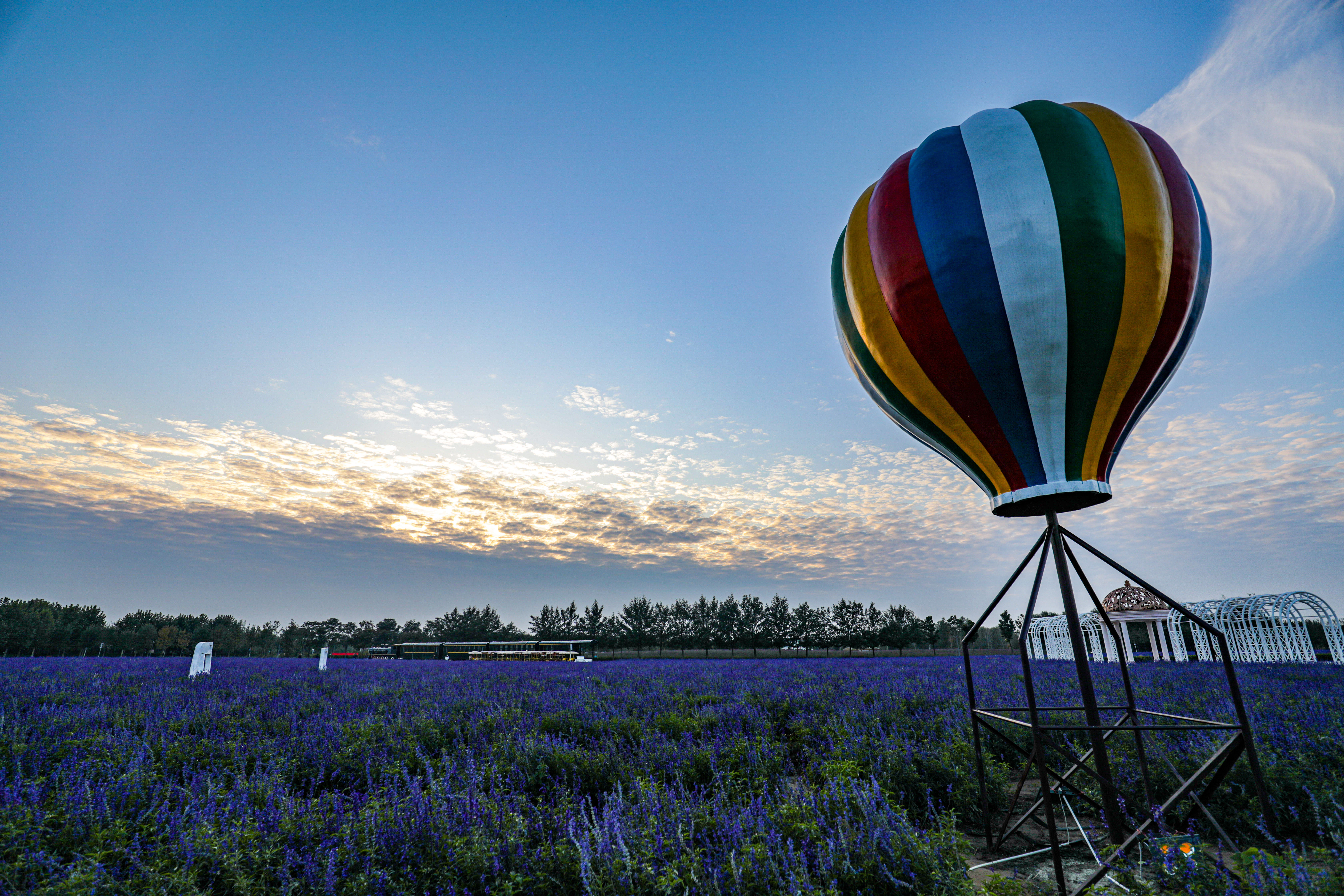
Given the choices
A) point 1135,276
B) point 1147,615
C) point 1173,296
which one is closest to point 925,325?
point 1135,276

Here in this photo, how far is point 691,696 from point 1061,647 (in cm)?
2541

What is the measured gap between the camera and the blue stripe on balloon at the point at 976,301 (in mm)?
3604

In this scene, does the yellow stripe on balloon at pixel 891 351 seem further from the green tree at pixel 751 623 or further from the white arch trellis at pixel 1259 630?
the green tree at pixel 751 623

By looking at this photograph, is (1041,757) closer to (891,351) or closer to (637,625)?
(891,351)

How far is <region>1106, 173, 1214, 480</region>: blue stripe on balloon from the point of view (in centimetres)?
382

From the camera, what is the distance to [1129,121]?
13.2ft

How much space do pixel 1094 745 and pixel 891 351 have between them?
2791 mm

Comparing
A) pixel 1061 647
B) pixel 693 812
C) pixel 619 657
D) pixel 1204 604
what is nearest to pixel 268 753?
pixel 693 812

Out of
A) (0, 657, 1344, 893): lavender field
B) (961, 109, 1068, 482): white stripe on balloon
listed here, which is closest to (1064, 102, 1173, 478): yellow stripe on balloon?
(961, 109, 1068, 482): white stripe on balloon

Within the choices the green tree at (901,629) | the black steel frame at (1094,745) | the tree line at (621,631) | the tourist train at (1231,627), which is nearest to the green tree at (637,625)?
the tree line at (621,631)

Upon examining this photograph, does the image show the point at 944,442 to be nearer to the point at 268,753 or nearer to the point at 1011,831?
the point at 1011,831

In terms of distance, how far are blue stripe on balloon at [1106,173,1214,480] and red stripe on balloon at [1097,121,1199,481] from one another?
0.17ft

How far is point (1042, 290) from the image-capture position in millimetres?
3477

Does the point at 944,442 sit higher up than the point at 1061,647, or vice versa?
the point at 944,442
